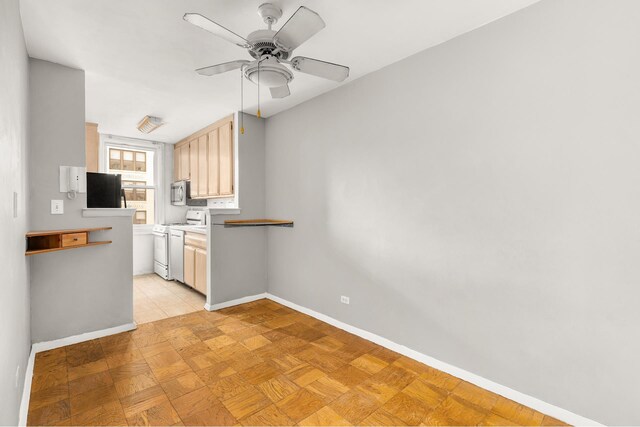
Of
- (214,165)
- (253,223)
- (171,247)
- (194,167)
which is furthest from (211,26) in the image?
(171,247)

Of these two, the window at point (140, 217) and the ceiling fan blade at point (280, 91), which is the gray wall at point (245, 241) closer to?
the ceiling fan blade at point (280, 91)

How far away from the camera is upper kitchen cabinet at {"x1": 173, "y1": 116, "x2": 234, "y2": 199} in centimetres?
417

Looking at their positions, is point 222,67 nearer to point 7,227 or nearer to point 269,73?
point 269,73

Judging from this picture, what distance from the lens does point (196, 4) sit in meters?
1.91

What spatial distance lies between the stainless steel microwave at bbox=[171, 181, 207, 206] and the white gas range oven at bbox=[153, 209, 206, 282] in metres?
0.16

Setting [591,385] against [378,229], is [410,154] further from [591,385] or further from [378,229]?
[591,385]

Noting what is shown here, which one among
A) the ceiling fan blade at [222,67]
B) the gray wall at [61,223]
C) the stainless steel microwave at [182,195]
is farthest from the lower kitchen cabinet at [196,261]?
the ceiling fan blade at [222,67]

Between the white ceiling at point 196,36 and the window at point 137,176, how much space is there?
219 cm

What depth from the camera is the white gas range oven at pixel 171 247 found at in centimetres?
459

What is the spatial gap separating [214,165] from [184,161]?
4.00 feet

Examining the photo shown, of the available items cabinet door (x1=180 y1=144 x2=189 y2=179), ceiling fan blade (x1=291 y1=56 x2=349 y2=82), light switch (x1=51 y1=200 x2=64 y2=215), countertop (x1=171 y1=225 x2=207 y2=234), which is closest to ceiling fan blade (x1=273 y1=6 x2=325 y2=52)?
ceiling fan blade (x1=291 y1=56 x2=349 y2=82)

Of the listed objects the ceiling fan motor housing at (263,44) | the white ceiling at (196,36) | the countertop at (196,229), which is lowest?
the countertop at (196,229)

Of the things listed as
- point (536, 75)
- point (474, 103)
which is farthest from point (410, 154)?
point (536, 75)

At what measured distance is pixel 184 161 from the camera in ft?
17.6
